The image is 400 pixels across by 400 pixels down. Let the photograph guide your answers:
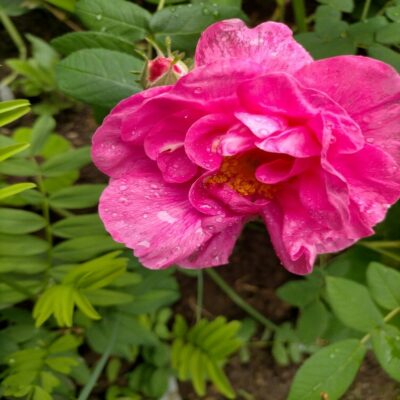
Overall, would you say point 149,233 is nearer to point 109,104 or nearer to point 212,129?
point 212,129

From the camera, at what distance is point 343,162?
593mm

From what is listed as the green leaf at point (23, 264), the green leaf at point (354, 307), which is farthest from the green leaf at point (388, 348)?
the green leaf at point (23, 264)

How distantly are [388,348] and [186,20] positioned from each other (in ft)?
1.82

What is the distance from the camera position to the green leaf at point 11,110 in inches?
25.9

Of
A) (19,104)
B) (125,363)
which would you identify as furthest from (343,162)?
(125,363)

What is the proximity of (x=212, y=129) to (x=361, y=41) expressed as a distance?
37 centimetres

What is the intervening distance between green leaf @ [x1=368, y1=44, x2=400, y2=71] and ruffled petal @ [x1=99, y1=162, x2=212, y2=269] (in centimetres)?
39

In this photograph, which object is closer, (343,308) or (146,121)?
(146,121)

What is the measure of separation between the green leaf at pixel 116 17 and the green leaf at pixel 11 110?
210 mm

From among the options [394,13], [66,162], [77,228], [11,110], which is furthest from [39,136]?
[394,13]

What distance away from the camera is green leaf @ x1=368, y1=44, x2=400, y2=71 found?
2.63ft

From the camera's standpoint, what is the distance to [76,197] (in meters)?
0.94

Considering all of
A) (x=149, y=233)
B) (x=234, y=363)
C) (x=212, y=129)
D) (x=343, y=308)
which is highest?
(x=212, y=129)

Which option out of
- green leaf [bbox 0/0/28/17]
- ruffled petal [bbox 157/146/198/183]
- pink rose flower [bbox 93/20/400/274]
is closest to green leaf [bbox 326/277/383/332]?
pink rose flower [bbox 93/20/400/274]
